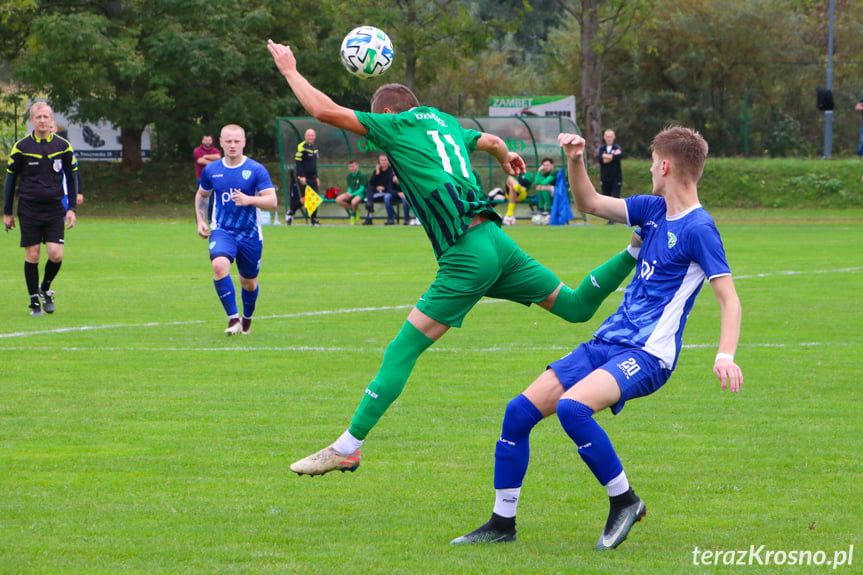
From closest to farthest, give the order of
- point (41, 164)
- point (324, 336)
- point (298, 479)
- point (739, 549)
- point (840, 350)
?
point (739, 549) < point (298, 479) < point (840, 350) < point (324, 336) < point (41, 164)

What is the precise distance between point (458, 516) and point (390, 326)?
21.7 feet

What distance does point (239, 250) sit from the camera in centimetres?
1131

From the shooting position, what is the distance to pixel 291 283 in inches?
646

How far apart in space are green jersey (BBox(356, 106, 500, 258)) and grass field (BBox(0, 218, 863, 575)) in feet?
4.44

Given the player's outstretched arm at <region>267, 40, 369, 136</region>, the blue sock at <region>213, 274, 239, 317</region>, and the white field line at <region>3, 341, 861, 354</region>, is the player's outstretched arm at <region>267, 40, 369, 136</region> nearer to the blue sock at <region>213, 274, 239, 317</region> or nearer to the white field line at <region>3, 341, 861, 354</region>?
the white field line at <region>3, 341, 861, 354</region>

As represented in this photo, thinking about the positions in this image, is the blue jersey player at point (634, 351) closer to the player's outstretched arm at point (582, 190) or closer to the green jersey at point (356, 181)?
the player's outstretched arm at point (582, 190)

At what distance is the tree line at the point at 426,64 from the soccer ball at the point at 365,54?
32407 millimetres

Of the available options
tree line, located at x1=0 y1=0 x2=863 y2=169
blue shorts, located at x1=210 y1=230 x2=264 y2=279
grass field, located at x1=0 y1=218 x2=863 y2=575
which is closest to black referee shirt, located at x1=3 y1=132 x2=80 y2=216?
grass field, located at x1=0 y1=218 x2=863 y2=575

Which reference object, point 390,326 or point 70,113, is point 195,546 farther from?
point 70,113

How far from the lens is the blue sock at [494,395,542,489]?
4.79 meters

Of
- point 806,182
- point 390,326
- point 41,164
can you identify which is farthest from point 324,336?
point 806,182

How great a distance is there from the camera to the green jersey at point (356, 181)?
31109mm

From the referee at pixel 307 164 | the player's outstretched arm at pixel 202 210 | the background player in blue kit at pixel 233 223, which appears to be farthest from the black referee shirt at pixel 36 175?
the referee at pixel 307 164

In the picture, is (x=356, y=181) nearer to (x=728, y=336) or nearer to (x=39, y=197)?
(x=39, y=197)
